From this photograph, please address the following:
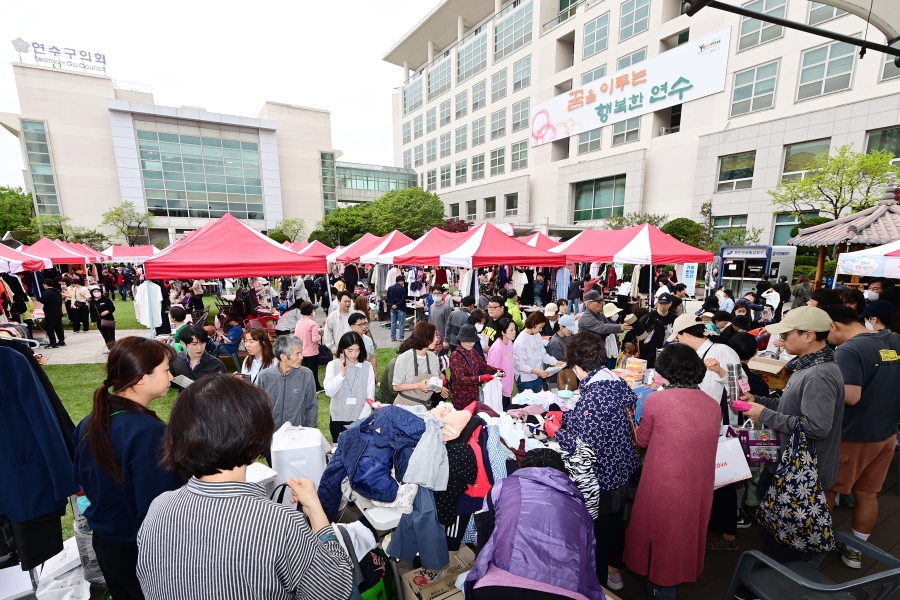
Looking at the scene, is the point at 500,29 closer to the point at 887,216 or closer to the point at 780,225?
the point at 780,225

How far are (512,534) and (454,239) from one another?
29.4 feet

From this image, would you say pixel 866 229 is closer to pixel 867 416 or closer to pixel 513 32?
pixel 867 416

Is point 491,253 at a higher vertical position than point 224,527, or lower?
higher

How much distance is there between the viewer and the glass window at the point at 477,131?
3838 centimetres

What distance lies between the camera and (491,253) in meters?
8.27

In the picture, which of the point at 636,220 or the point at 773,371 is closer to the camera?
the point at 773,371

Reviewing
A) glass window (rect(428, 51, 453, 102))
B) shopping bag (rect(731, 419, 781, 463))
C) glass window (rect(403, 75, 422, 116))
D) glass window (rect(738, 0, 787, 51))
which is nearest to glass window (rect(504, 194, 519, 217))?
glass window (rect(428, 51, 453, 102))

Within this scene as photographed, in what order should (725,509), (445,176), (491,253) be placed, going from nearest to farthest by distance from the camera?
1. (725,509)
2. (491,253)
3. (445,176)

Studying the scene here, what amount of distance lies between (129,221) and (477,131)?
36515 mm

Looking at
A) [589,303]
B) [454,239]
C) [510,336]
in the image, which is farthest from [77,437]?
[454,239]

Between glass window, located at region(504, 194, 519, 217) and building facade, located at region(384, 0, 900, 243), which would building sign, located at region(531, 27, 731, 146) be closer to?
building facade, located at region(384, 0, 900, 243)

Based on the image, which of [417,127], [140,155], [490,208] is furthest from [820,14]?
[140,155]

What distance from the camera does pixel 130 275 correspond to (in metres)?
23.1

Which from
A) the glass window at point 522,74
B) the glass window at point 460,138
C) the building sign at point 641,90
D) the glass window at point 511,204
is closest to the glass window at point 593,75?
the building sign at point 641,90
